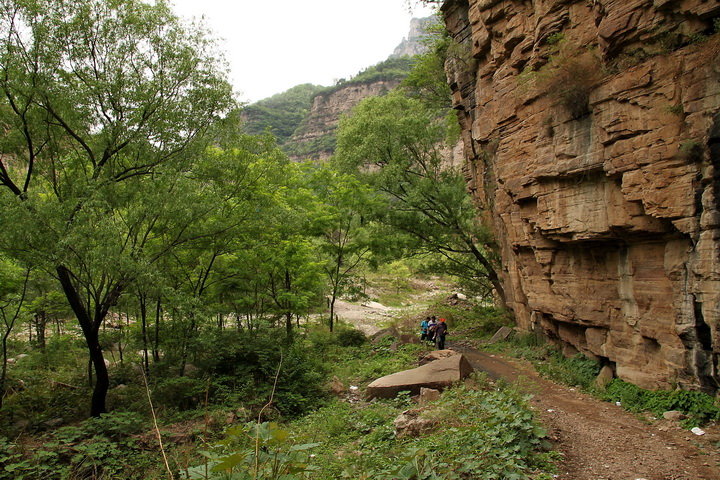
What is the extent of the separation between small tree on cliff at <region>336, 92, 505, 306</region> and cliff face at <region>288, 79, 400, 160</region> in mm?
84678

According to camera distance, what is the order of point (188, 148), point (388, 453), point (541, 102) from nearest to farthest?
point (388, 453)
point (188, 148)
point (541, 102)

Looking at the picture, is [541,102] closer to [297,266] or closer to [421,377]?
[421,377]

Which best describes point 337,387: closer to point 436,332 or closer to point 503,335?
point 436,332

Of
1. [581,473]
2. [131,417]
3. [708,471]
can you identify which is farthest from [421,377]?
[131,417]

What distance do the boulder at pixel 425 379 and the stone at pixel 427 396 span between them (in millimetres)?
347

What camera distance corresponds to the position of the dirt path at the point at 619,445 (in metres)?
6.07

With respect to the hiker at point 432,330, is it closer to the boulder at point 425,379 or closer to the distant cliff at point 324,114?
the boulder at point 425,379

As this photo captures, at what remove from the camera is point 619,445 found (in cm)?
700

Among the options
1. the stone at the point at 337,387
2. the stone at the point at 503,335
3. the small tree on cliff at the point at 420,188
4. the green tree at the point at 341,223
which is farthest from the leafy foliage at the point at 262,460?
the small tree on cliff at the point at 420,188

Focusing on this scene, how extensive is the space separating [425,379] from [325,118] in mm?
115962

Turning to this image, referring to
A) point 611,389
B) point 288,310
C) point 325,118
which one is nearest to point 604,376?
point 611,389

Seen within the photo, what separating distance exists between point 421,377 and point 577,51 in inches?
371

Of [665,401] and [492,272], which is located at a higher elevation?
[492,272]

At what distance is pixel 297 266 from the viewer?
17250 mm
